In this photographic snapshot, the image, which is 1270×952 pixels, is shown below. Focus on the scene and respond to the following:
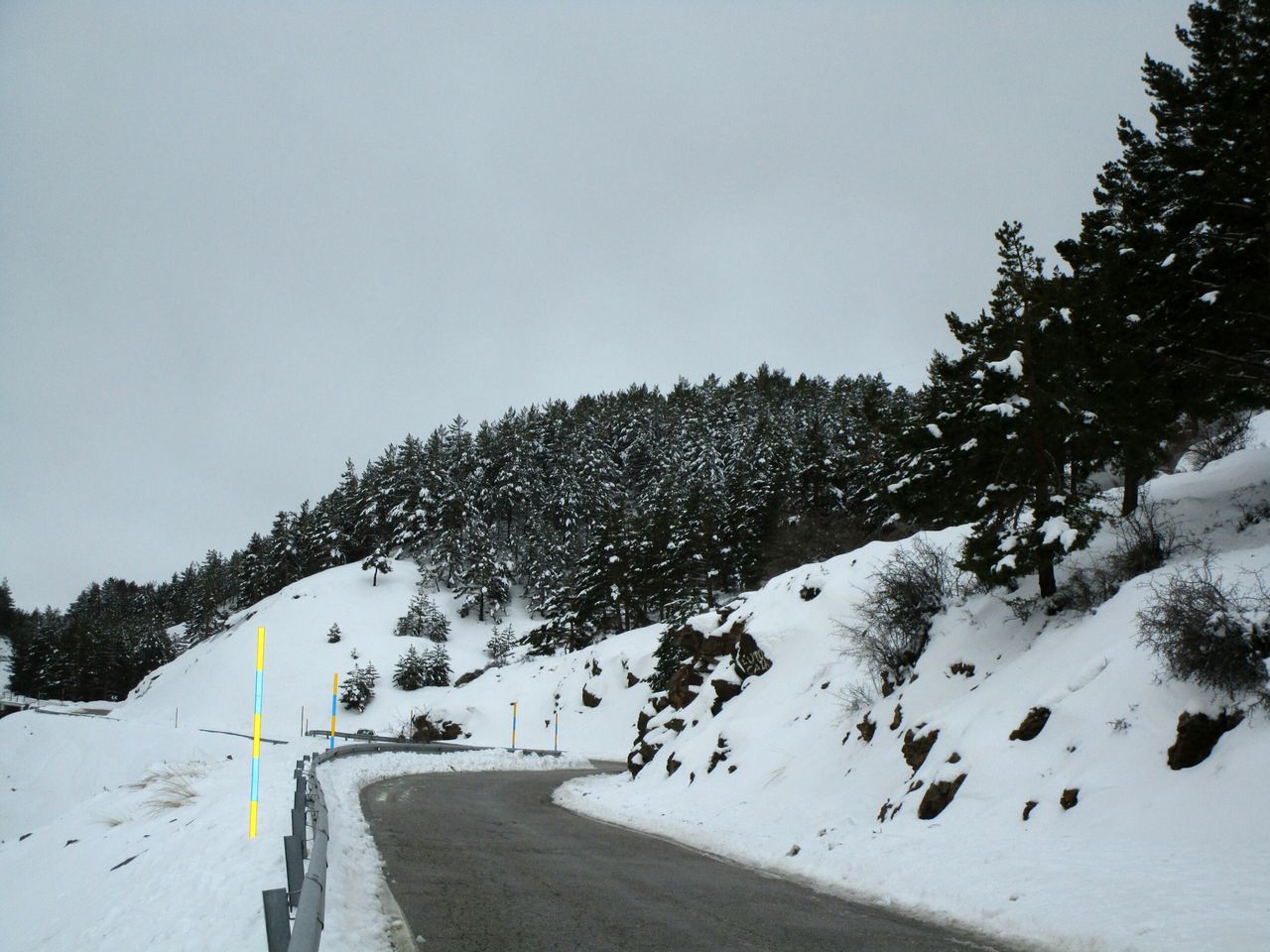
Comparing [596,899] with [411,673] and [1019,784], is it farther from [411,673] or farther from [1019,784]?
[411,673]

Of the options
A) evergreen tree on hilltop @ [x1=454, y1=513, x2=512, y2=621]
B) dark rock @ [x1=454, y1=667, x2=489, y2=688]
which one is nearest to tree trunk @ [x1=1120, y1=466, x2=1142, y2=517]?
dark rock @ [x1=454, y1=667, x2=489, y2=688]

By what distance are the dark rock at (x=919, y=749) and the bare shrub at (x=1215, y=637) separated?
3.86 meters

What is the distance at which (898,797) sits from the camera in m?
12.0

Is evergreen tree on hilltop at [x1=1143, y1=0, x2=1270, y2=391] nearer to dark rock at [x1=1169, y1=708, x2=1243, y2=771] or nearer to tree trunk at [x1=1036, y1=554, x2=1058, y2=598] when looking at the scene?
tree trunk at [x1=1036, y1=554, x2=1058, y2=598]

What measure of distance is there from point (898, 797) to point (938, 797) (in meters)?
1.24

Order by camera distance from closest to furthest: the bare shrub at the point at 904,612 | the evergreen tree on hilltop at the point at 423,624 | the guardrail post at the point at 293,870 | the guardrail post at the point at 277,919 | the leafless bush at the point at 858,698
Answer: the guardrail post at the point at 277,919
the guardrail post at the point at 293,870
the bare shrub at the point at 904,612
the leafless bush at the point at 858,698
the evergreen tree on hilltop at the point at 423,624

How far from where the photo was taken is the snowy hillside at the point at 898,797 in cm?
706

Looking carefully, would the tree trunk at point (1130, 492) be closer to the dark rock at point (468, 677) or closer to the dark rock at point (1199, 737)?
the dark rock at point (1199, 737)

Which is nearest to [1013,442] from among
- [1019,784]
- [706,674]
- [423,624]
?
[1019,784]

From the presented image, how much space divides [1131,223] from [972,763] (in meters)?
11.0

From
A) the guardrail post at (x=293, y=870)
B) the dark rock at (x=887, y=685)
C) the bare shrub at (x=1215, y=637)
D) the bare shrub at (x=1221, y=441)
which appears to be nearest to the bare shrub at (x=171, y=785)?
the guardrail post at (x=293, y=870)

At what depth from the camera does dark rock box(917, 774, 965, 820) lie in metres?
10.8

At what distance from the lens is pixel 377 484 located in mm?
100250

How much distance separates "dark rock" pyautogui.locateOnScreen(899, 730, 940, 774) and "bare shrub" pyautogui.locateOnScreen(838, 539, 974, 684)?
3195 millimetres
